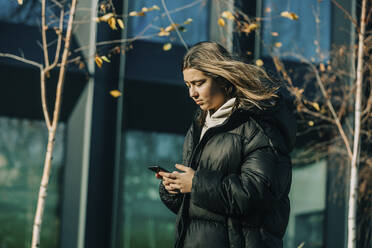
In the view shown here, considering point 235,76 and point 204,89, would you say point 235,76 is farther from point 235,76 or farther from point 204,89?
point 204,89

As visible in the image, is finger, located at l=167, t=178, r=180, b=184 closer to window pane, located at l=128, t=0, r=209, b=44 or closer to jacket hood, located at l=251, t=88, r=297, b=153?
jacket hood, located at l=251, t=88, r=297, b=153

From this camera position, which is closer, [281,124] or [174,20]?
[281,124]

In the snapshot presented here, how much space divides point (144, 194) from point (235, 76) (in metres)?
5.57

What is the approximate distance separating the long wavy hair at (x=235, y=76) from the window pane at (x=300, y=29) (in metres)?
5.51

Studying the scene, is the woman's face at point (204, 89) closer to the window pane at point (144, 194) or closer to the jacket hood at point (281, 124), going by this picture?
the jacket hood at point (281, 124)

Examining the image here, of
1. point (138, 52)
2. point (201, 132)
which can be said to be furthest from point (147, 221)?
point (201, 132)

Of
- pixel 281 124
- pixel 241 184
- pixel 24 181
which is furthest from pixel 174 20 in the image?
pixel 241 184

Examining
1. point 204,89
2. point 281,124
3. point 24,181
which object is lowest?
point 24,181

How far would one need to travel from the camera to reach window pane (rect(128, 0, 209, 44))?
805 cm

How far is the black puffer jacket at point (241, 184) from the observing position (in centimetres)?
276

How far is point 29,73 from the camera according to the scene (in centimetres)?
752

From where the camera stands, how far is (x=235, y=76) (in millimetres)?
2990

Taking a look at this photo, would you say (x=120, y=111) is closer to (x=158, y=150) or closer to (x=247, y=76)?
(x=158, y=150)

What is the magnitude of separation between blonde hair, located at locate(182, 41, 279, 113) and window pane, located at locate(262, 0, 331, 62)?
5.52 metres
